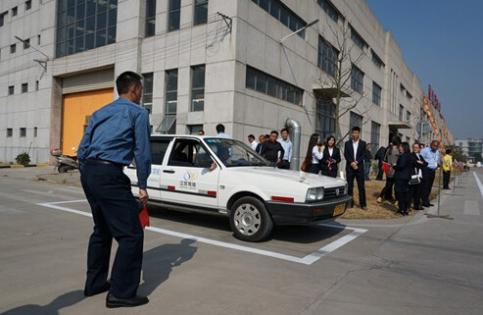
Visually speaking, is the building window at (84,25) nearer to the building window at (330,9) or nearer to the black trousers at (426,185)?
the building window at (330,9)

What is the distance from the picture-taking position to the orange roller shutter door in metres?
23.7

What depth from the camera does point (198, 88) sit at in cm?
1778

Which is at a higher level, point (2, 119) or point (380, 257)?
point (2, 119)

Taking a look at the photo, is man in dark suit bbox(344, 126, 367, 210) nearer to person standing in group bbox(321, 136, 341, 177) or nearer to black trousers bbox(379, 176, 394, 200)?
person standing in group bbox(321, 136, 341, 177)

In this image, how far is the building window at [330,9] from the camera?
25.0 metres

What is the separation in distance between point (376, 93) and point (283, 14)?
21229 millimetres

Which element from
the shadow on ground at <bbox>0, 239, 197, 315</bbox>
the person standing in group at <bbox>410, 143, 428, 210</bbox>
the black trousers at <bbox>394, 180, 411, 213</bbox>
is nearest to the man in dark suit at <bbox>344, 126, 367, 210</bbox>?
the black trousers at <bbox>394, 180, 411, 213</bbox>

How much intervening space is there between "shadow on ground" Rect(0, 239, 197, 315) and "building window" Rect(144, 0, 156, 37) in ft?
53.1

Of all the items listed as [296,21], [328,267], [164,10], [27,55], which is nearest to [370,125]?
[296,21]

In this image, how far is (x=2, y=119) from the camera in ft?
102

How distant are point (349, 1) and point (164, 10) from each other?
1608 centimetres

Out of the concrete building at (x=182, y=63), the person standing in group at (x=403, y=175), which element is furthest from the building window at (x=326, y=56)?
the person standing in group at (x=403, y=175)

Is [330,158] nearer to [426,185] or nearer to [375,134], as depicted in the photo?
[426,185]

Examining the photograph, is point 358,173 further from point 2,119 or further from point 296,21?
point 2,119
